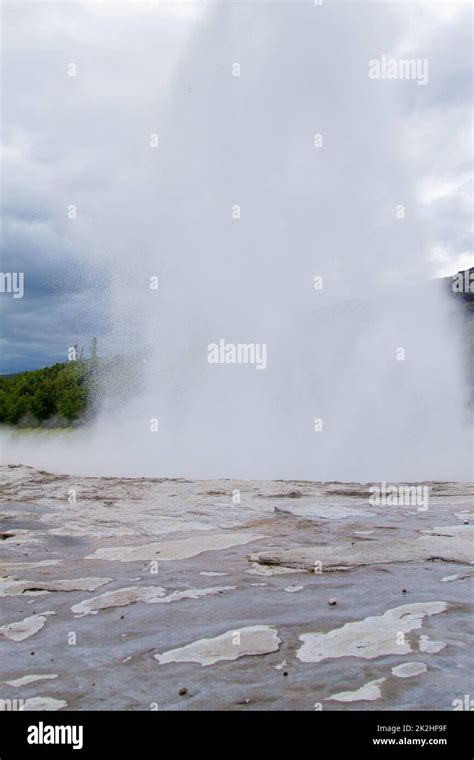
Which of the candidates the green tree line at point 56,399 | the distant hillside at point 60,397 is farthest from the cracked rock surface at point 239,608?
the green tree line at point 56,399

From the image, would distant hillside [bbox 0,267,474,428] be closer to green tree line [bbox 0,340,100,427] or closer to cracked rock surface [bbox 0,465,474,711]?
green tree line [bbox 0,340,100,427]

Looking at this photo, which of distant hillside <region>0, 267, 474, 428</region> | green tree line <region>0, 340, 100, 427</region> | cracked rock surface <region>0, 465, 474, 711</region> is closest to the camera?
cracked rock surface <region>0, 465, 474, 711</region>

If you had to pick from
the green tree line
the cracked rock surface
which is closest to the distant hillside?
the green tree line

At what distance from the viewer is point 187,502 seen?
11.8 meters

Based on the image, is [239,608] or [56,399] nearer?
[239,608]

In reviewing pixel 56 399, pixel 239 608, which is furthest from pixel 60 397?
pixel 239 608

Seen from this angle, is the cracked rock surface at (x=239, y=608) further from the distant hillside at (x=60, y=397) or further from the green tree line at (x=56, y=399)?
the green tree line at (x=56, y=399)

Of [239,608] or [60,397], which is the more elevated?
[60,397]

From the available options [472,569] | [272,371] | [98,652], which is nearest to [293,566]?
[472,569]

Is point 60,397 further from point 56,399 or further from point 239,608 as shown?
point 239,608

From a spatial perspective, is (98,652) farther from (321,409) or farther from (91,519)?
(321,409)

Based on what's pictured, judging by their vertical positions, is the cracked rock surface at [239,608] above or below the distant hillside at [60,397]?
below

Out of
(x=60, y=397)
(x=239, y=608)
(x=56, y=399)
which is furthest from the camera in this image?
(x=56, y=399)

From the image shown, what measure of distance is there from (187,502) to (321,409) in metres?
8.63
